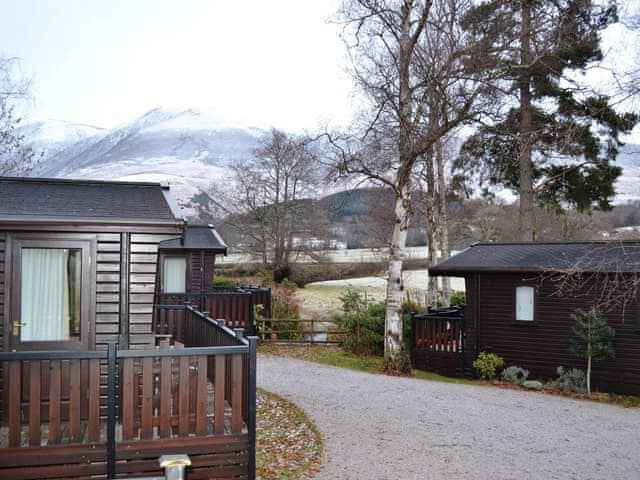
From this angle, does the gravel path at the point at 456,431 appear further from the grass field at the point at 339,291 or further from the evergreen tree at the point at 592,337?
the grass field at the point at 339,291

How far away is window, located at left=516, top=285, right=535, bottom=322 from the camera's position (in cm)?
1412

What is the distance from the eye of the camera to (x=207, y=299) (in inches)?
710

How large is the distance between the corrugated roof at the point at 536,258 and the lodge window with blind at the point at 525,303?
646 millimetres

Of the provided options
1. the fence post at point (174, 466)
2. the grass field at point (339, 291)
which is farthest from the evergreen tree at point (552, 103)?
the fence post at point (174, 466)

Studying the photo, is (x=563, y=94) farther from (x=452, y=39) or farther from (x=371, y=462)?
(x=371, y=462)

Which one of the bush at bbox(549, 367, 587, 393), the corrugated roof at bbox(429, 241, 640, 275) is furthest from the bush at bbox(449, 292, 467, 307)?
the bush at bbox(549, 367, 587, 393)

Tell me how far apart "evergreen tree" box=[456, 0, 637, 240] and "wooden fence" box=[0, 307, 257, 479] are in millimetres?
13476

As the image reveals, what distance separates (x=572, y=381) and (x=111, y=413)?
431 inches

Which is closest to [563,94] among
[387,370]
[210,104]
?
[387,370]

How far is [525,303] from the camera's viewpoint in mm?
14203

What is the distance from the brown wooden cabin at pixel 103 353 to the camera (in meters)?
5.46

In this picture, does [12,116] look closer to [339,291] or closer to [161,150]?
[339,291]

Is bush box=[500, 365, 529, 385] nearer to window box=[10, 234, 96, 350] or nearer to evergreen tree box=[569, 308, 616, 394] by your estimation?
evergreen tree box=[569, 308, 616, 394]

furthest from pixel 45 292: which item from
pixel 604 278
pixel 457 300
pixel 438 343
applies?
pixel 457 300
